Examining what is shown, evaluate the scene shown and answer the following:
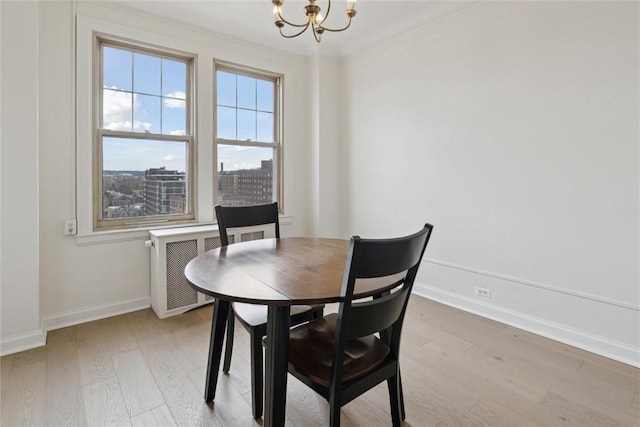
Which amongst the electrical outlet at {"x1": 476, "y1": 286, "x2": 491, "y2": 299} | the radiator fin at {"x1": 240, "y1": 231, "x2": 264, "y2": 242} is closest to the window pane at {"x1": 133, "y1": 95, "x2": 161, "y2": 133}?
the radiator fin at {"x1": 240, "y1": 231, "x2": 264, "y2": 242}

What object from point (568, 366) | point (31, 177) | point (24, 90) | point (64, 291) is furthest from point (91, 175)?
point (568, 366)

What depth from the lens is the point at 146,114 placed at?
117 inches

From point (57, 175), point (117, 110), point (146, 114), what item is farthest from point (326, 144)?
point (57, 175)

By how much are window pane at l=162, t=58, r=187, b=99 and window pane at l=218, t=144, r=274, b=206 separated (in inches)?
24.2

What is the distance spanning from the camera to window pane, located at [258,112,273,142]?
374 cm

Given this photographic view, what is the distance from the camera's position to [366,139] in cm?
372

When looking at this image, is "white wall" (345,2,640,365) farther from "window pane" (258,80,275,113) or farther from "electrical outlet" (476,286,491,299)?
"window pane" (258,80,275,113)

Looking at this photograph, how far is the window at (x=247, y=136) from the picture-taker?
345cm

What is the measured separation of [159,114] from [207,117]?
1.38 feet

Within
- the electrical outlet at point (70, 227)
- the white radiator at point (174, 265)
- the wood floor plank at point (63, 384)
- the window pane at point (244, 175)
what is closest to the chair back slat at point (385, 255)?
the wood floor plank at point (63, 384)

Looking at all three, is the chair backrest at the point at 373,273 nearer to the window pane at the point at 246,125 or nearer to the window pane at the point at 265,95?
the window pane at the point at 246,125

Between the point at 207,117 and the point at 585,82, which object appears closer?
the point at 585,82

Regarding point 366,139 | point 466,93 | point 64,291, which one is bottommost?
point 64,291

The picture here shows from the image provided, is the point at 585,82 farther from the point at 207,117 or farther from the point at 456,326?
the point at 207,117
